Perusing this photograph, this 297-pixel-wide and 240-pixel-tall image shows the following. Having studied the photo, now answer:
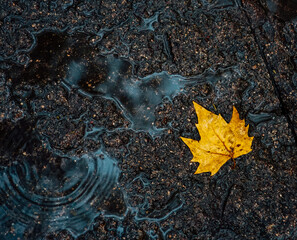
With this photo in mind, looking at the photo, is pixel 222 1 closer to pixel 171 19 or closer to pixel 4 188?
pixel 171 19

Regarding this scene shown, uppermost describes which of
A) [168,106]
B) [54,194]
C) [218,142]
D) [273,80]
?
[273,80]

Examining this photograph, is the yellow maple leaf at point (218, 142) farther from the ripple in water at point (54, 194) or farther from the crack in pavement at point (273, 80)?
the ripple in water at point (54, 194)

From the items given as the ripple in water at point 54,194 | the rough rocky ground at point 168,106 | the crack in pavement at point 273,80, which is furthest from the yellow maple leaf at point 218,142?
the ripple in water at point 54,194

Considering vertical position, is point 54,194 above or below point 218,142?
below

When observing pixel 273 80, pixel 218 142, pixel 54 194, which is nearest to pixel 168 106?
pixel 218 142

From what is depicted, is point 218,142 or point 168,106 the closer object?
point 218,142

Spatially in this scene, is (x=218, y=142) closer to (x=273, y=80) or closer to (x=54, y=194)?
(x=273, y=80)

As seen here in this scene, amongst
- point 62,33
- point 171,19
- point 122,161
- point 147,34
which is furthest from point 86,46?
point 122,161

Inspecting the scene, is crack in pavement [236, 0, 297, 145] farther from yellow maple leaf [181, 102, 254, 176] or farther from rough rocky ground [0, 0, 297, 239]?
yellow maple leaf [181, 102, 254, 176]
